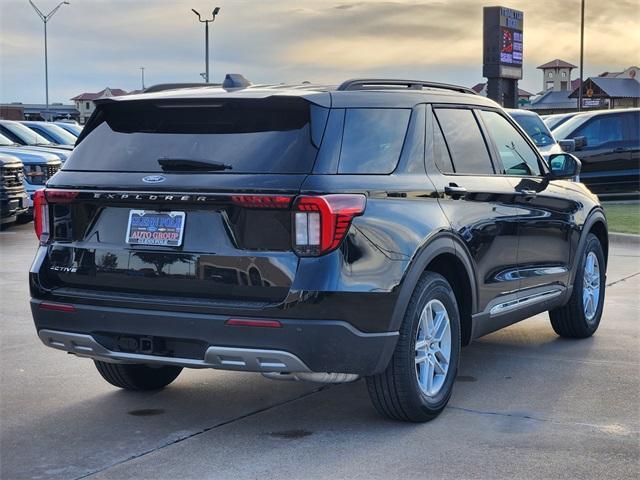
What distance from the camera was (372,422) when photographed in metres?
5.37

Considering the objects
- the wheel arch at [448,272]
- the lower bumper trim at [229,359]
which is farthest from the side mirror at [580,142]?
the lower bumper trim at [229,359]

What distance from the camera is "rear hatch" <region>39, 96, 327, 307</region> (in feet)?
15.4

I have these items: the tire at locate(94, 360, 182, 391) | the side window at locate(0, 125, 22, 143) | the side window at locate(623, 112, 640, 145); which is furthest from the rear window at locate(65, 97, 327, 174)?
the side window at locate(623, 112, 640, 145)

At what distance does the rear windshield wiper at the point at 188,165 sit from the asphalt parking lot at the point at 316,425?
4.38ft

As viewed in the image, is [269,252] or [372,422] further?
[372,422]

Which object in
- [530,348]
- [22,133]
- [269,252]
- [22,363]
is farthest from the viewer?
[22,133]

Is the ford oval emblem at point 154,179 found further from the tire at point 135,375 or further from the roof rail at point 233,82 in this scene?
the tire at point 135,375

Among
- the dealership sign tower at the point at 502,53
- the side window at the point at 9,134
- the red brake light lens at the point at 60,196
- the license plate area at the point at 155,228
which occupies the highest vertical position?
the dealership sign tower at the point at 502,53

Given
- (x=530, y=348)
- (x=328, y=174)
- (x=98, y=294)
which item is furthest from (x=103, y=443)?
(x=530, y=348)

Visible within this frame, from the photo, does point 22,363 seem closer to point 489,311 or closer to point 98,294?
point 98,294

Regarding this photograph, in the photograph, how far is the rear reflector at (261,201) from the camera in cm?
465

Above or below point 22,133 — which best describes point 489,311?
below

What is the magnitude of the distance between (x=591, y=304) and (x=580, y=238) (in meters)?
0.67

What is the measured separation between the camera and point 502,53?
102 feet
